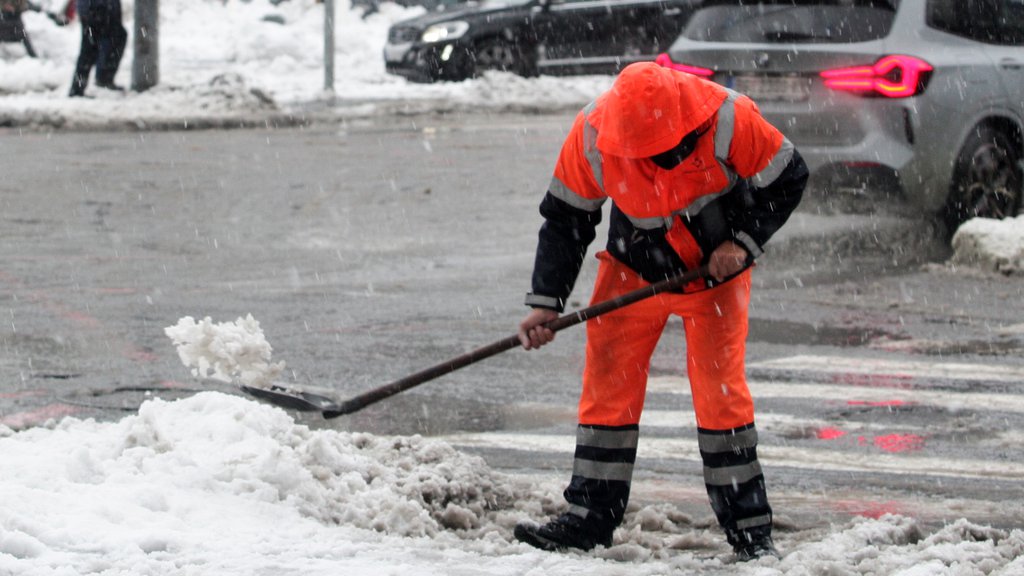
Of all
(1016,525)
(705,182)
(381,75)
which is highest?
(705,182)

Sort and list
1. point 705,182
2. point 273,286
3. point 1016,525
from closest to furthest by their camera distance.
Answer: point 705,182 < point 1016,525 < point 273,286

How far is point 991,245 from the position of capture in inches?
376

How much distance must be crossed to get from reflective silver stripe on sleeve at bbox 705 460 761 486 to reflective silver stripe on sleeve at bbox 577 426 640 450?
248mm

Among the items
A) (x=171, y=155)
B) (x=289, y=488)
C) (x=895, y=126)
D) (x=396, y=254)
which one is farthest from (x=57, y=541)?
(x=171, y=155)

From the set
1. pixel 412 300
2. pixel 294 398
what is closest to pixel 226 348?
pixel 294 398

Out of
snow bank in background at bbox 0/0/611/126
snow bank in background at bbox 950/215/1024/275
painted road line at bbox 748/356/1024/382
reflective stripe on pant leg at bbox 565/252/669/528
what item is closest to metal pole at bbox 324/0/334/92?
snow bank in background at bbox 0/0/611/126

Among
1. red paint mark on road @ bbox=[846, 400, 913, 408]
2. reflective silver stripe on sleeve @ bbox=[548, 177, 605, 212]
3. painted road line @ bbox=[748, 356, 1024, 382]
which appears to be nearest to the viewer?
reflective silver stripe on sleeve @ bbox=[548, 177, 605, 212]

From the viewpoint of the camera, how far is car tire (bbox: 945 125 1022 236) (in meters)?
10.2

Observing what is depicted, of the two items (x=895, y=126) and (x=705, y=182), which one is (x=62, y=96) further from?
(x=705, y=182)

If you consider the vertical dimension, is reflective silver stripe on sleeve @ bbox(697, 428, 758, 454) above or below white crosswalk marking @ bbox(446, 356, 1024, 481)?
above

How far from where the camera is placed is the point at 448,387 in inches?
269

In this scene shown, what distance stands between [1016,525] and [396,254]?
5.63 m

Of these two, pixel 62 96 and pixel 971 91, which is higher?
pixel 971 91

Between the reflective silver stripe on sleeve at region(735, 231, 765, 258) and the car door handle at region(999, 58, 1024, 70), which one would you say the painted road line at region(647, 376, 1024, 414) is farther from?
the car door handle at region(999, 58, 1024, 70)
